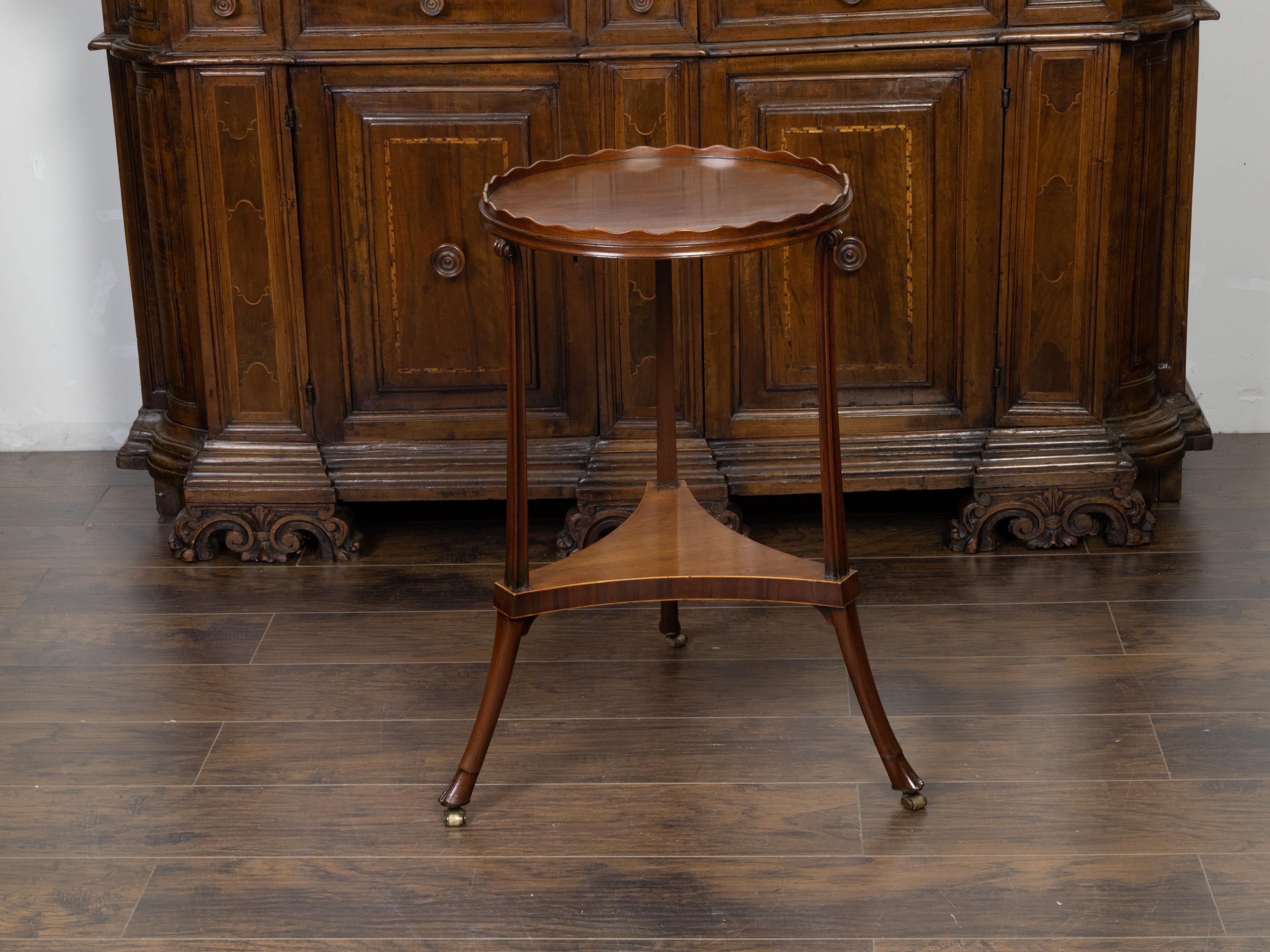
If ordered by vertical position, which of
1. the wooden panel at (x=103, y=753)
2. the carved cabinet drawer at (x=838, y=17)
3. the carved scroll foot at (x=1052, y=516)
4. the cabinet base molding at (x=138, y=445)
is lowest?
the wooden panel at (x=103, y=753)

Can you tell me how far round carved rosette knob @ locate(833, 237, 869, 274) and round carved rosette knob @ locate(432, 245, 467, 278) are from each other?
702 millimetres

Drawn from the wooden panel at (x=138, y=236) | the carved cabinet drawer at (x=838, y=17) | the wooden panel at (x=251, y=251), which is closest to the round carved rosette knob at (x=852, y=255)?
the carved cabinet drawer at (x=838, y=17)

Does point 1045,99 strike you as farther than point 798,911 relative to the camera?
Yes

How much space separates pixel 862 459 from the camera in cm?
307

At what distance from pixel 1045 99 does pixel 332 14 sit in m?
1.30

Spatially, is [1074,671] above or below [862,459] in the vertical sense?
below

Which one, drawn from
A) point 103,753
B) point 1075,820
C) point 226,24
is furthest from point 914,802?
point 226,24

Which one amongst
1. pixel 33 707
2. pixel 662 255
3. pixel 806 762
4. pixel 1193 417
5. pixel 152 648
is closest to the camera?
pixel 662 255

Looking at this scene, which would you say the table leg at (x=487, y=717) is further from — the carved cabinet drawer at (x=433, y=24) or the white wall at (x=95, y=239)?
the white wall at (x=95, y=239)

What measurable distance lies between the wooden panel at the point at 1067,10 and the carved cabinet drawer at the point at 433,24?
0.78m

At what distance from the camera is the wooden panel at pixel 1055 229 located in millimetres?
2854

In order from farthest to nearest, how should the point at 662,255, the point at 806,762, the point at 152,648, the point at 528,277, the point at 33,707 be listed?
the point at 528,277
the point at 152,648
the point at 33,707
the point at 806,762
the point at 662,255

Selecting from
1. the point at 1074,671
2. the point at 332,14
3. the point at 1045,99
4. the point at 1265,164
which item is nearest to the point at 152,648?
the point at 332,14

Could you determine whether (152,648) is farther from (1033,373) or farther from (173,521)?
(1033,373)
